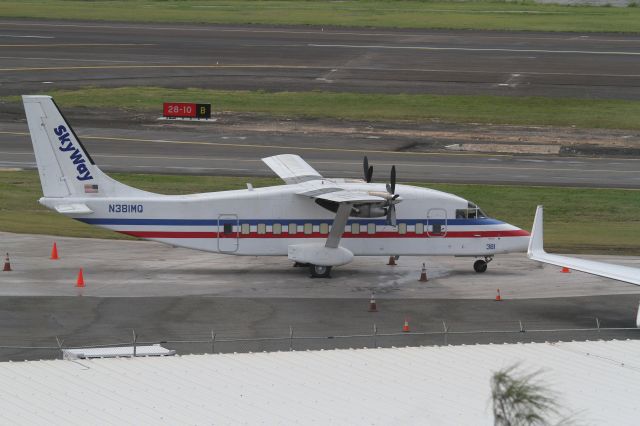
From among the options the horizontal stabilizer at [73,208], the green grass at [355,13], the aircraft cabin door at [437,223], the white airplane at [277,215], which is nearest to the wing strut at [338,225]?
the white airplane at [277,215]

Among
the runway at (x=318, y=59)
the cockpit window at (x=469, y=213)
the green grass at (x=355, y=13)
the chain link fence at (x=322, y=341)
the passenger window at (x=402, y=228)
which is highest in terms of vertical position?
the green grass at (x=355, y=13)

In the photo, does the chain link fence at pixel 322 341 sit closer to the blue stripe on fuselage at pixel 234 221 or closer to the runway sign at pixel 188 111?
the blue stripe on fuselage at pixel 234 221

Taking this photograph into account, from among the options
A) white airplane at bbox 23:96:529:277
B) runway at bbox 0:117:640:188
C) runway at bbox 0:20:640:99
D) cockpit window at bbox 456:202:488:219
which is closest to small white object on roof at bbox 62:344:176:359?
white airplane at bbox 23:96:529:277

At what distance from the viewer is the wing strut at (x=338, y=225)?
152 ft

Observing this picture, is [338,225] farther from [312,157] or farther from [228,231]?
[312,157]

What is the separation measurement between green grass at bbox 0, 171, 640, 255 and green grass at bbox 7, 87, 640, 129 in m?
21.2

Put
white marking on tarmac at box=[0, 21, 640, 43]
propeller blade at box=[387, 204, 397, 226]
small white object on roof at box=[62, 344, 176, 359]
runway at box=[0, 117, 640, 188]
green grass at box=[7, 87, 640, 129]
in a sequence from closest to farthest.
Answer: small white object on roof at box=[62, 344, 176, 359] < propeller blade at box=[387, 204, 397, 226] < runway at box=[0, 117, 640, 188] < green grass at box=[7, 87, 640, 129] < white marking on tarmac at box=[0, 21, 640, 43]

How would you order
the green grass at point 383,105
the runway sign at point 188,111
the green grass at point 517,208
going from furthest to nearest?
the green grass at point 383,105 → the runway sign at point 188,111 → the green grass at point 517,208

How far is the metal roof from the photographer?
1057 inches

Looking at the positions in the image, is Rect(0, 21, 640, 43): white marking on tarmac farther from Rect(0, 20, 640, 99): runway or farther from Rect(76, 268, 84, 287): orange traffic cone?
Rect(76, 268, 84, 287): orange traffic cone

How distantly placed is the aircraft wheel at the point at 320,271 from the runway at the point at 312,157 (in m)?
22.0

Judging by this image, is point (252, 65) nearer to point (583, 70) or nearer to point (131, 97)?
point (131, 97)

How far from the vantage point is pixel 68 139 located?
46938 millimetres

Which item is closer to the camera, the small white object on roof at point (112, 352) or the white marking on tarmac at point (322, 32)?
the small white object on roof at point (112, 352)
